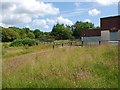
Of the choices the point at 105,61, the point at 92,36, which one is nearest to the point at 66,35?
the point at 92,36

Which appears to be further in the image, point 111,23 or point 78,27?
point 78,27

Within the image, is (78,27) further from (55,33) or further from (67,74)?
(67,74)

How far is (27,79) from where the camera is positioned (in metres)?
8.68

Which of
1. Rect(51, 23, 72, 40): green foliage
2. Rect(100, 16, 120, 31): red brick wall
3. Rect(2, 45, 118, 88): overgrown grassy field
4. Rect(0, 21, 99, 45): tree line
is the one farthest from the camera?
Rect(51, 23, 72, 40): green foliage

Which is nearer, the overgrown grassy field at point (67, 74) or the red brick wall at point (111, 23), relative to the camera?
the overgrown grassy field at point (67, 74)

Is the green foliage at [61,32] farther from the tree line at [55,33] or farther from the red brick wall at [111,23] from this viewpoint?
the red brick wall at [111,23]

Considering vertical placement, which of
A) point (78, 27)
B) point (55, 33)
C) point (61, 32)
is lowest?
point (55, 33)

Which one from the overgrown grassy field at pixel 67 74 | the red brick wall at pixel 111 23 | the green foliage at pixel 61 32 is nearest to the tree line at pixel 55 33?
the green foliage at pixel 61 32

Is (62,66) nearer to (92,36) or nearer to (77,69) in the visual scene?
(77,69)

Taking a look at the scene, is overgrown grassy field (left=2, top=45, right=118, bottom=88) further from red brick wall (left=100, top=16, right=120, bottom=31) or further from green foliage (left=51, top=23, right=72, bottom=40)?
green foliage (left=51, top=23, right=72, bottom=40)

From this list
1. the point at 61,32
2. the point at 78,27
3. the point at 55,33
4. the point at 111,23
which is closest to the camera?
the point at 111,23

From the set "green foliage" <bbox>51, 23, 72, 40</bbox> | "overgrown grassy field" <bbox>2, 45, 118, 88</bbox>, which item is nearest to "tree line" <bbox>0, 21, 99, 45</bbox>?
"green foliage" <bbox>51, 23, 72, 40</bbox>

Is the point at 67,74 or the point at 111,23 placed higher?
the point at 111,23

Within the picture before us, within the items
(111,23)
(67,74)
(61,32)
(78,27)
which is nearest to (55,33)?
(61,32)
